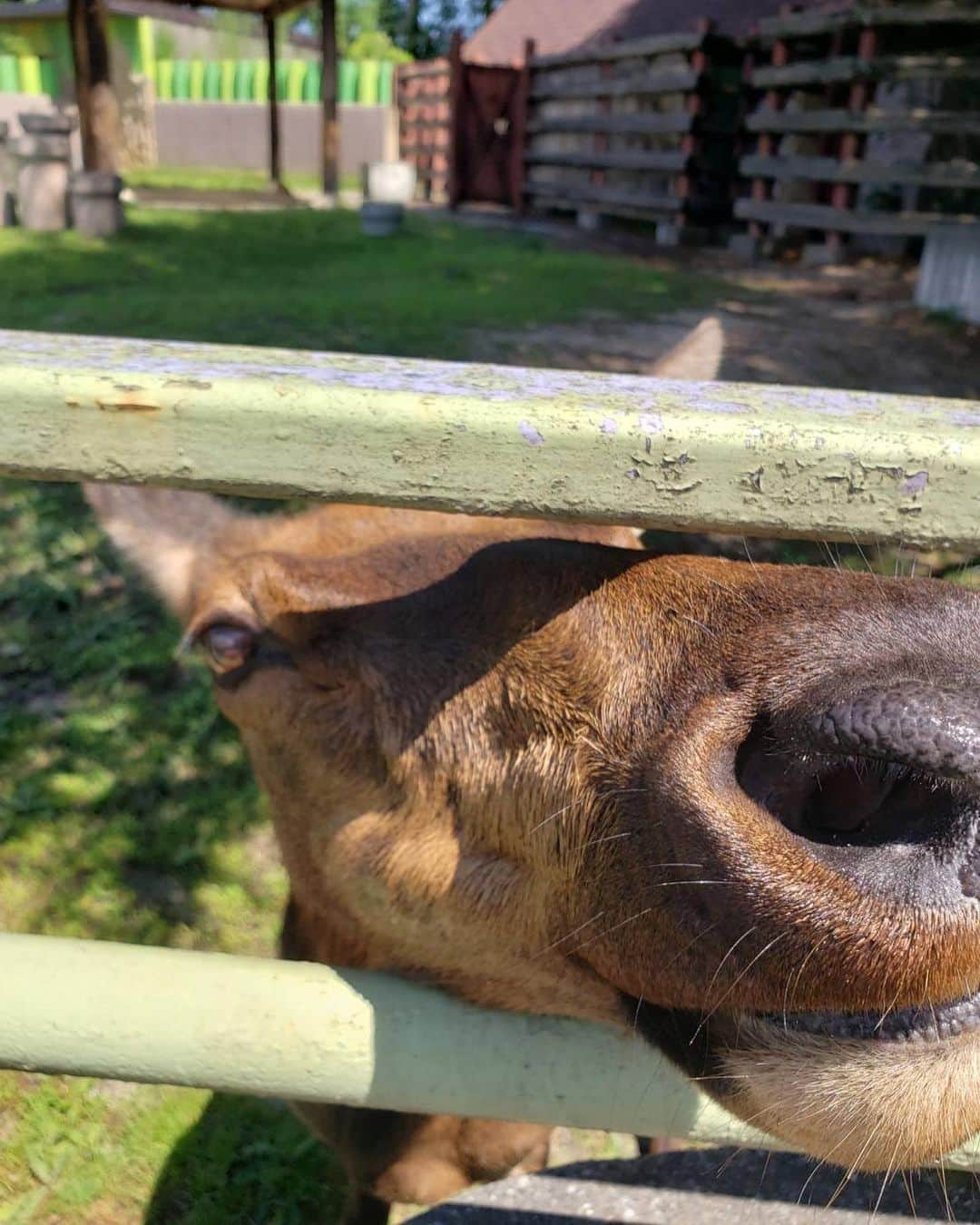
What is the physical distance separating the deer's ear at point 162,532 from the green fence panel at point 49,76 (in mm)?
44454

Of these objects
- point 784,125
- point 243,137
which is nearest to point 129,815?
point 784,125

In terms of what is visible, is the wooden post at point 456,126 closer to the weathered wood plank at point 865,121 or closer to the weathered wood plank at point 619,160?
the weathered wood plank at point 619,160

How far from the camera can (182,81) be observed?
3984cm

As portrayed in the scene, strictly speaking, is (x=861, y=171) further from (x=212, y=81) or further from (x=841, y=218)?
(x=212, y=81)

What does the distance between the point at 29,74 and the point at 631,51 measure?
2910 centimetres

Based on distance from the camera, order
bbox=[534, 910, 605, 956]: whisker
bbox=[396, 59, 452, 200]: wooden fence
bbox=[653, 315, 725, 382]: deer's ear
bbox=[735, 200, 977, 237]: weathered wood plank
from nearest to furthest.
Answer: bbox=[534, 910, 605, 956]: whisker → bbox=[653, 315, 725, 382]: deer's ear → bbox=[735, 200, 977, 237]: weathered wood plank → bbox=[396, 59, 452, 200]: wooden fence

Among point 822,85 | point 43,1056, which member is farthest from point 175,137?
point 43,1056

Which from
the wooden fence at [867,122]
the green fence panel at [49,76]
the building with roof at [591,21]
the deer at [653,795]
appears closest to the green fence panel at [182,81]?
the green fence panel at [49,76]

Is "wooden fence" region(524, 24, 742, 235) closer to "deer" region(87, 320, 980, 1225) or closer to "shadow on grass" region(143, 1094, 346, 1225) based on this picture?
"shadow on grass" region(143, 1094, 346, 1225)

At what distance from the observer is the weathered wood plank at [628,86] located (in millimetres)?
15844

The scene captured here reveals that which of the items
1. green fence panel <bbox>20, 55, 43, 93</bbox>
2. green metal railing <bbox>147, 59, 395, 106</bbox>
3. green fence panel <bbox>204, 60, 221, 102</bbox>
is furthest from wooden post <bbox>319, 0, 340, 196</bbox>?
green fence panel <bbox>20, 55, 43, 93</bbox>

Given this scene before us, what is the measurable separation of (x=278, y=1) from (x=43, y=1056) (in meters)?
22.0

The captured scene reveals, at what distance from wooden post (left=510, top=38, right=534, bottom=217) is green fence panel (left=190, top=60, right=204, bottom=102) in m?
22.0

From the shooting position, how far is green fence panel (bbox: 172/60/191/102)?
130 ft
